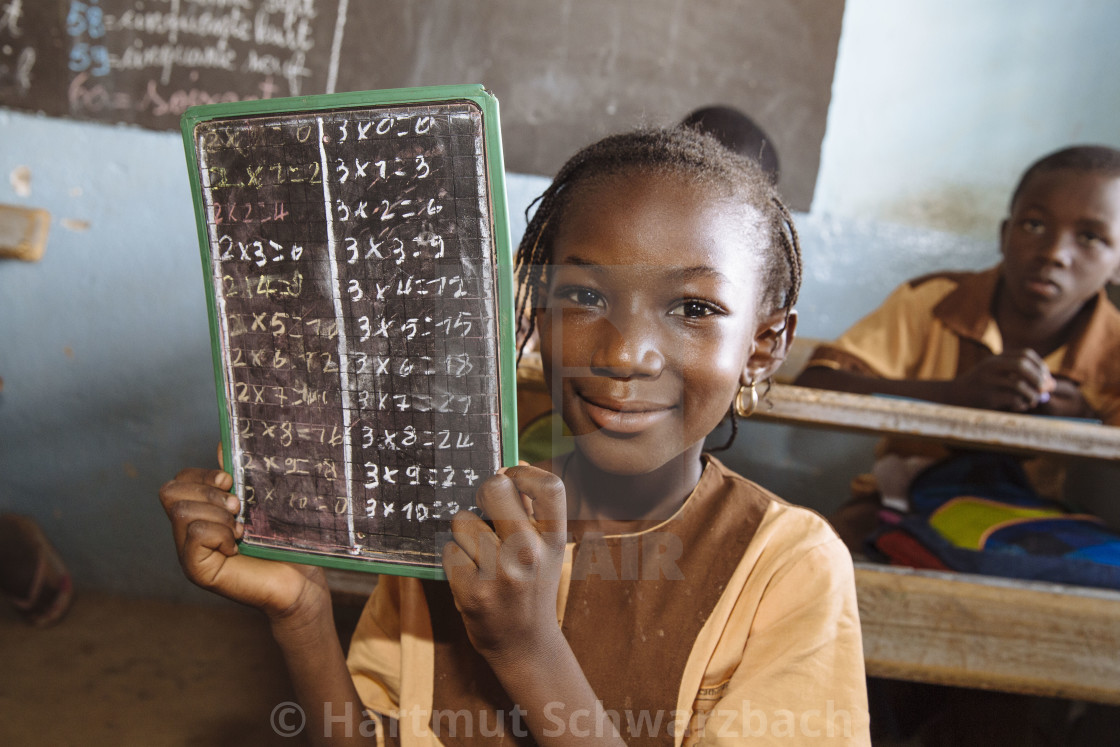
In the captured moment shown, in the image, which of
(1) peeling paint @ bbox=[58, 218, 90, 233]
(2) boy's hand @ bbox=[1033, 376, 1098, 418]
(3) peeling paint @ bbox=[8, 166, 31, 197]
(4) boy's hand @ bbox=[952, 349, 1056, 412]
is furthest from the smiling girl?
(3) peeling paint @ bbox=[8, 166, 31, 197]

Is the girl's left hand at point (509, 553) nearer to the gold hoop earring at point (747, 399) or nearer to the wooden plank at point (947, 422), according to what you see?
the gold hoop earring at point (747, 399)

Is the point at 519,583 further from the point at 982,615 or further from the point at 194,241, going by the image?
the point at 194,241

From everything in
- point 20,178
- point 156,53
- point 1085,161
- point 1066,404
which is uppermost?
point 156,53

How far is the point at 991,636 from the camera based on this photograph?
105 cm

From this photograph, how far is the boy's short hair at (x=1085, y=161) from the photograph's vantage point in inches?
57.9

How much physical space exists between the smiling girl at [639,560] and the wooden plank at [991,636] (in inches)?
14.1

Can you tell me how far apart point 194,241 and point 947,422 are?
1736 millimetres

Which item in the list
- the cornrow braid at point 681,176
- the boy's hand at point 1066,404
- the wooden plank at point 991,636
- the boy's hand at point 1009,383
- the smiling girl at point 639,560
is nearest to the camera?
the smiling girl at point 639,560

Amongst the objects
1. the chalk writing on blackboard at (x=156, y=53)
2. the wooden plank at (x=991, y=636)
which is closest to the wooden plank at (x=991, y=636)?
the wooden plank at (x=991, y=636)

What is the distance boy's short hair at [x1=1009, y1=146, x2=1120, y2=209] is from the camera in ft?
4.83

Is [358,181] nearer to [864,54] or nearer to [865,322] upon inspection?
[865,322]

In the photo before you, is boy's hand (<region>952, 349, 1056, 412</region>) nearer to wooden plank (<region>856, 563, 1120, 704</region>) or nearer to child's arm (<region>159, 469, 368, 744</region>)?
wooden plank (<region>856, 563, 1120, 704</region>)

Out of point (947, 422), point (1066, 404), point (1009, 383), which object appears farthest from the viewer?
point (1066, 404)

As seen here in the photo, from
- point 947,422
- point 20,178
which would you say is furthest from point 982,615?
point 20,178
